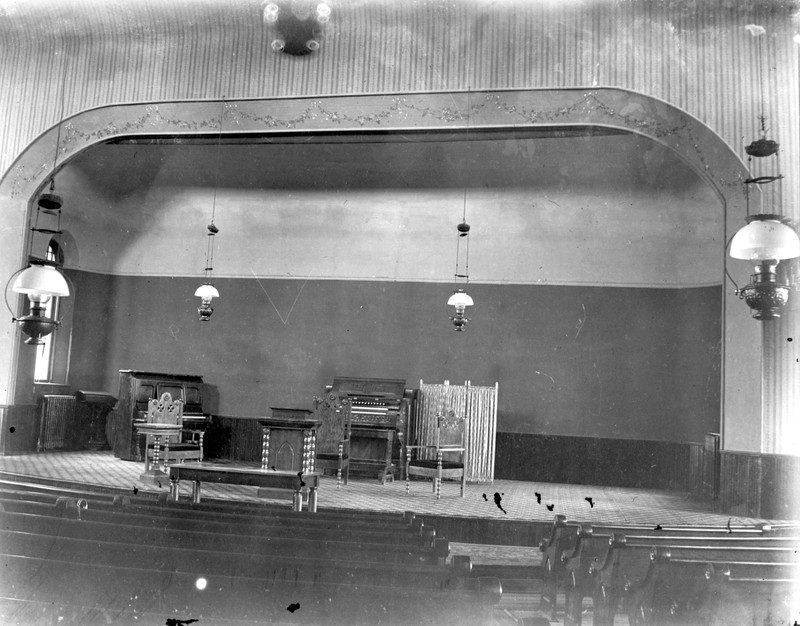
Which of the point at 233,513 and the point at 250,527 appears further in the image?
the point at 233,513

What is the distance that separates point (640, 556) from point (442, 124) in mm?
5502

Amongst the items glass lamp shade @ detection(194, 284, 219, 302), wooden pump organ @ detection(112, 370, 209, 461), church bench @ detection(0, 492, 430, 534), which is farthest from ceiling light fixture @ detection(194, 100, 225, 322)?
church bench @ detection(0, 492, 430, 534)

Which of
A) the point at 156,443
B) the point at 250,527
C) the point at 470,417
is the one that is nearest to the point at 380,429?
the point at 470,417

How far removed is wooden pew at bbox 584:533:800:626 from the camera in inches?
123

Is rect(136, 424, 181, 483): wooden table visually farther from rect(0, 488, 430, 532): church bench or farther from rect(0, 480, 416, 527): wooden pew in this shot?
rect(0, 488, 430, 532): church bench

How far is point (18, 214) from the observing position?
809 cm

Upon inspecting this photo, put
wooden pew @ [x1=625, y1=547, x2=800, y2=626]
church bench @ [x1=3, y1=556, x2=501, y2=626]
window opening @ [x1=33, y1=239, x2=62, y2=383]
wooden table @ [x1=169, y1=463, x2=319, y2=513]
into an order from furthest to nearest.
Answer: window opening @ [x1=33, y1=239, x2=62, y2=383]
wooden table @ [x1=169, y1=463, x2=319, y2=513]
wooden pew @ [x1=625, y1=547, x2=800, y2=626]
church bench @ [x1=3, y1=556, x2=501, y2=626]

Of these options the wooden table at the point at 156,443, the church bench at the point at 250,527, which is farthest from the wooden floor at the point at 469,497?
the church bench at the point at 250,527

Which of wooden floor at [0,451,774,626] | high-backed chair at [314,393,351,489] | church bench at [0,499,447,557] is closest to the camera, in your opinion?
church bench at [0,499,447,557]

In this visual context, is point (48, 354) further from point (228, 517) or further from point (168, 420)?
point (228, 517)

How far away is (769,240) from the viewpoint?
5398 millimetres

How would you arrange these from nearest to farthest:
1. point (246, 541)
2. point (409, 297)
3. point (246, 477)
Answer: point (246, 541) → point (246, 477) → point (409, 297)

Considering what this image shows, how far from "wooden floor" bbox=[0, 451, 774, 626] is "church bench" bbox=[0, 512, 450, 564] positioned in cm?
203

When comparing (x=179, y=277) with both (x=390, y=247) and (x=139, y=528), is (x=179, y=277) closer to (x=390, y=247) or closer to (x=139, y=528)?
(x=390, y=247)
